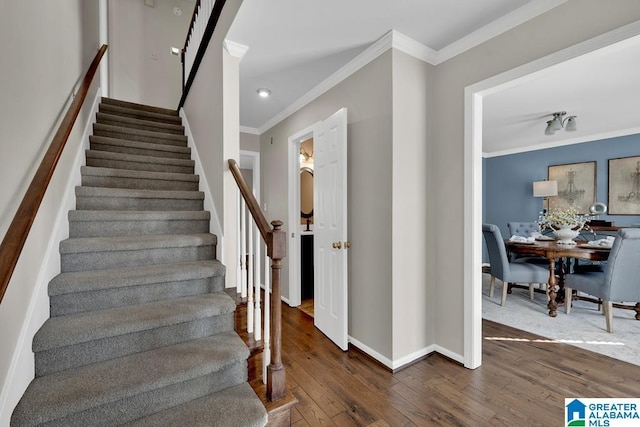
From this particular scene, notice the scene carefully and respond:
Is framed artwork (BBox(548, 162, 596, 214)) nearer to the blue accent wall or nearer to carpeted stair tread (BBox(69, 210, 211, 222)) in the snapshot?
the blue accent wall

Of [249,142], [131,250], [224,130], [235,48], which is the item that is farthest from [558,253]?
[249,142]

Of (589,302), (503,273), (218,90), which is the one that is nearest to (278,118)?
(218,90)

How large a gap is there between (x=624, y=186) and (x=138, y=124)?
23.0 ft

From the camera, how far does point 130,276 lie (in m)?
1.73

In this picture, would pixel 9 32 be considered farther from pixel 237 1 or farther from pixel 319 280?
pixel 319 280

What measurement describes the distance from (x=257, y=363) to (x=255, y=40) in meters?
2.28

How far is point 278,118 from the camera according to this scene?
392cm

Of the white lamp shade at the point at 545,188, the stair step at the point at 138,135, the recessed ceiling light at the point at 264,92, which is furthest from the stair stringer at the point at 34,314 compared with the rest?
the white lamp shade at the point at 545,188

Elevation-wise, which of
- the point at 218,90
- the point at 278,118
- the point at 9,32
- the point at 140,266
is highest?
the point at 278,118

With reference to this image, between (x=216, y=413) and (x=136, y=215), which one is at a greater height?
(x=136, y=215)

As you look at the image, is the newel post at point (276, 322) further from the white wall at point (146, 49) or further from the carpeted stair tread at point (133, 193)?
the white wall at point (146, 49)

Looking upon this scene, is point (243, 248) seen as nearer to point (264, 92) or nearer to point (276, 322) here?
point (276, 322)

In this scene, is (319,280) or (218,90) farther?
(319,280)

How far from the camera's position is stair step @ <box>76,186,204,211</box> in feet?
7.29
